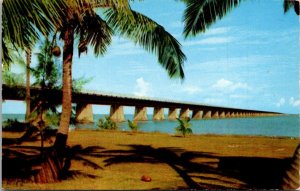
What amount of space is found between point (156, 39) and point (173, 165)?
11.5 ft

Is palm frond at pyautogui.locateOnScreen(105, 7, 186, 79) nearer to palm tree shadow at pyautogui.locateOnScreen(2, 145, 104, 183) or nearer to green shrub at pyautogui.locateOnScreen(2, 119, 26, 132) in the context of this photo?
palm tree shadow at pyautogui.locateOnScreen(2, 145, 104, 183)

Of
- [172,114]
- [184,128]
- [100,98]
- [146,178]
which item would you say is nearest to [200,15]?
[146,178]

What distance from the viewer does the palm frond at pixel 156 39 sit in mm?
8234

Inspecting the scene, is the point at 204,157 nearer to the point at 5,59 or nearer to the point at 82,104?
the point at 5,59

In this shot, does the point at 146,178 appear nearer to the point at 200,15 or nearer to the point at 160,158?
the point at 160,158

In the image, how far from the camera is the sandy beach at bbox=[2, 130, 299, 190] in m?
8.05

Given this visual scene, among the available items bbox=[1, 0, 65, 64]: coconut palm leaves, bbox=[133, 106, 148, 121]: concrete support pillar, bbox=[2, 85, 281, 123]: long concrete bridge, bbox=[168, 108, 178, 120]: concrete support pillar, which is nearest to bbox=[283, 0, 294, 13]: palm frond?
bbox=[2, 85, 281, 123]: long concrete bridge

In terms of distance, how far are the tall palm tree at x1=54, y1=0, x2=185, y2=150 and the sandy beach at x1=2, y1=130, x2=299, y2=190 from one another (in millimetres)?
1207

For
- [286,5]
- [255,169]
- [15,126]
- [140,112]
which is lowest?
[255,169]

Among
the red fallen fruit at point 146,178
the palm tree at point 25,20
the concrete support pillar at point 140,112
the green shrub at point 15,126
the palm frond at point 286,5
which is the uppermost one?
the palm frond at point 286,5

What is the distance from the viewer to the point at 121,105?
27344 millimetres

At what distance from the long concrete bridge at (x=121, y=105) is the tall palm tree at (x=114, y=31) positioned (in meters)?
2.90

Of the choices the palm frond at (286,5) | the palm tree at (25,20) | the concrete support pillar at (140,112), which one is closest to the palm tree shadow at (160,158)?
the palm frond at (286,5)

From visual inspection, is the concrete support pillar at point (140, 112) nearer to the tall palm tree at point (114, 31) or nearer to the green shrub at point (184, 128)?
the green shrub at point (184, 128)
